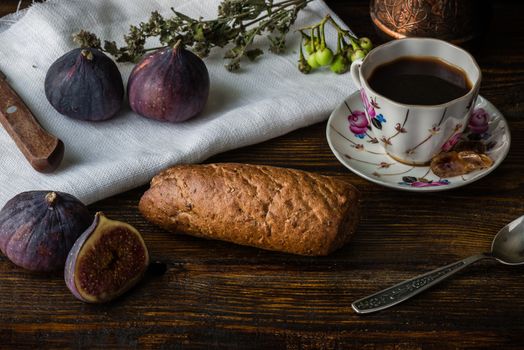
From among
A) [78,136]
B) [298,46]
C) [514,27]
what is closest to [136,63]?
[78,136]

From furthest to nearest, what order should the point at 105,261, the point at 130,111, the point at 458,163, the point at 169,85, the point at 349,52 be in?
the point at 349,52 → the point at 130,111 → the point at 169,85 → the point at 458,163 → the point at 105,261

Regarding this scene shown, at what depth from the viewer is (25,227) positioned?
164cm

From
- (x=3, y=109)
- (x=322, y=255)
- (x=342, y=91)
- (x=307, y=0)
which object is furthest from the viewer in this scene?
(x=307, y=0)

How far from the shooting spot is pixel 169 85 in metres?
1.99

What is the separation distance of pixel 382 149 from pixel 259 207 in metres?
0.44

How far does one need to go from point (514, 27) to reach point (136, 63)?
118cm

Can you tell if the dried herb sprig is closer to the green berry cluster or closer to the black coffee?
the green berry cluster

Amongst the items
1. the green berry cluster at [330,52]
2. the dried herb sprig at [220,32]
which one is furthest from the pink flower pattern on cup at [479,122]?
the dried herb sprig at [220,32]

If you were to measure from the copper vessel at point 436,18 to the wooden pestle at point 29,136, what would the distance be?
3.34 ft

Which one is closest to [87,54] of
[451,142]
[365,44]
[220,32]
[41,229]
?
[220,32]

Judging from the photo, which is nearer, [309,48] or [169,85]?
[169,85]

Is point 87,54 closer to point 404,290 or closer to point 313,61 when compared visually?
point 313,61

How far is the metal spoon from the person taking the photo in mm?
1621

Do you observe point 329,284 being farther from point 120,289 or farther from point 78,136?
point 78,136
